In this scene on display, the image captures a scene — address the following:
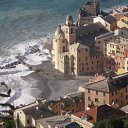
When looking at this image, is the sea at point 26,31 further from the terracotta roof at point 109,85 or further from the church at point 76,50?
the terracotta roof at point 109,85

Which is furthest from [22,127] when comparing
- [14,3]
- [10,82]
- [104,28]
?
[14,3]

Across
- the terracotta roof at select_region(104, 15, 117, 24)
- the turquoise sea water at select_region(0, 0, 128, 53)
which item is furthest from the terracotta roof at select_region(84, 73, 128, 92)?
the turquoise sea water at select_region(0, 0, 128, 53)

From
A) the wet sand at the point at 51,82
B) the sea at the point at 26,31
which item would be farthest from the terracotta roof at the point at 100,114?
the wet sand at the point at 51,82

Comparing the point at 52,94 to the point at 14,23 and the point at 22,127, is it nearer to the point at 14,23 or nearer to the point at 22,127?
the point at 22,127

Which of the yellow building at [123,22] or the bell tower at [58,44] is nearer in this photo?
the bell tower at [58,44]

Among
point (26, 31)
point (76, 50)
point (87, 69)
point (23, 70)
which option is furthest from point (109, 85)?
point (26, 31)

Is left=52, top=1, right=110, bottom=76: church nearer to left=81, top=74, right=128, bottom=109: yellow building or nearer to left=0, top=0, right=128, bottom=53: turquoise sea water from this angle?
left=0, top=0, right=128, bottom=53: turquoise sea water

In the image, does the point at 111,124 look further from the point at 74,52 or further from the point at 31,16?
the point at 31,16
